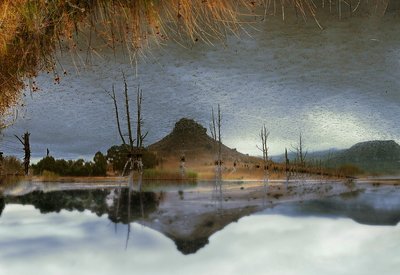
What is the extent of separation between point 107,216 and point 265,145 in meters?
18.0

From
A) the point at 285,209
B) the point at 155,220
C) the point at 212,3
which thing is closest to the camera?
the point at 212,3

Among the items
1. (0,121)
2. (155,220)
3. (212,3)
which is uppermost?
(212,3)

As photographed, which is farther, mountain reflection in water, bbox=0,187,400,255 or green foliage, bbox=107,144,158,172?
green foliage, bbox=107,144,158,172

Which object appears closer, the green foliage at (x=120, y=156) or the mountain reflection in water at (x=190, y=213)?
the mountain reflection in water at (x=190, y=213)

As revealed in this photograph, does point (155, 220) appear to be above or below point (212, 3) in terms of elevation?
below

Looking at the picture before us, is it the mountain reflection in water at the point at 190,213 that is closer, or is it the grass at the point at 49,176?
the mountain reflection in water at the point at 190,213

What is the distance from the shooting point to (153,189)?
23281mm

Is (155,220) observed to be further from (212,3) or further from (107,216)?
(212,3)

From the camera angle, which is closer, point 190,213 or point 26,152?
point 190,213

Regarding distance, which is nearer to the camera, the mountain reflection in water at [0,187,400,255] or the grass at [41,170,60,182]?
the mountain reflection in water at [0,187,400,255]

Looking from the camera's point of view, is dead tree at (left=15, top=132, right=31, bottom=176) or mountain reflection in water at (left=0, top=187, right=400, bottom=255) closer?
mountain reflection in water at (left=0, top=187, right=400, bottom=255)

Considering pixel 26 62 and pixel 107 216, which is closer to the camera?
pixel 26 62

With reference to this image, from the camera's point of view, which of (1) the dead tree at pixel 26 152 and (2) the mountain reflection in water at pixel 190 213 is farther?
(1) the dead tree at pixel 26 152

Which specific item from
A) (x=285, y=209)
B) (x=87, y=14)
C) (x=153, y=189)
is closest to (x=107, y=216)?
(x=285, y=209)
